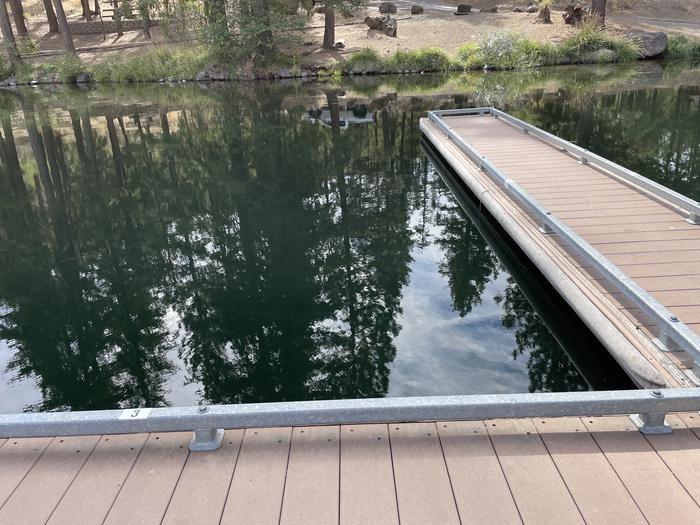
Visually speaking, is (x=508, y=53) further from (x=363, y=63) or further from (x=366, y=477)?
(x=366, y=477)

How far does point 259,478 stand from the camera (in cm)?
246

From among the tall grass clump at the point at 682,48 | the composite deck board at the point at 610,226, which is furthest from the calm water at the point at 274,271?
the tall grass clump at the point at 682,48

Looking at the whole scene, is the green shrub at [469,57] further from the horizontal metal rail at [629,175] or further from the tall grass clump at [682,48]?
the horizontal metal rail at [629,175]

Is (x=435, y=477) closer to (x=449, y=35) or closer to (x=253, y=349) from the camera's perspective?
(x=253, y=349)

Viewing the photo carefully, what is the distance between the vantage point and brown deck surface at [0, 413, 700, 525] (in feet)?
7.43

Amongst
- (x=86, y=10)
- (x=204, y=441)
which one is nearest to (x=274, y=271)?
(x=204, y=441)

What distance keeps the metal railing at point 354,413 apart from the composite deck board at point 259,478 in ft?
0.36

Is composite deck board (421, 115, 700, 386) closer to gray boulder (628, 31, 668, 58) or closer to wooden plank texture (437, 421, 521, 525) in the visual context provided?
wooden plank texture (437, 421, 521, 525)

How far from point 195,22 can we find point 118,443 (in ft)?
99.8

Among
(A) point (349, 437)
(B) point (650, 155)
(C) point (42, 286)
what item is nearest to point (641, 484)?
(A) point (349, 437)

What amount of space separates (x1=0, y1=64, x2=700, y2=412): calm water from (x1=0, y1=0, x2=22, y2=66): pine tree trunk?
18.4 meters

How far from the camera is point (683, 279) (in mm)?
4352

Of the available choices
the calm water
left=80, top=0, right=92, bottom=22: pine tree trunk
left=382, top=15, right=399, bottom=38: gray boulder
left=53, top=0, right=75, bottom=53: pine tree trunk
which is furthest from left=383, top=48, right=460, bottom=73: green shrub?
left=80, top=0, right=92, bottom=22: pine tree trunk

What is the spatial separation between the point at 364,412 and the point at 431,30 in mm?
28044
